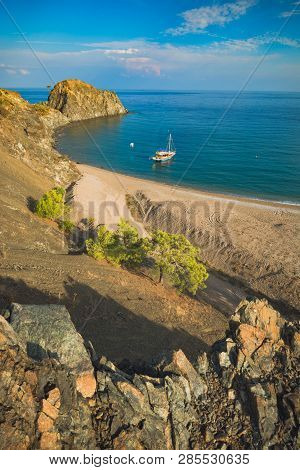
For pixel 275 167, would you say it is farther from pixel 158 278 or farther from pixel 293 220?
pixel 158 278

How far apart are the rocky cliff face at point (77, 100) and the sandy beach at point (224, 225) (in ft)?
307

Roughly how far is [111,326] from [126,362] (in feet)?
19.7

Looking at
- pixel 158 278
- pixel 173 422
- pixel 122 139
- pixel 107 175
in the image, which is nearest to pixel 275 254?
pixel 158 278

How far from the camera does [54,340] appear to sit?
11844 millimetres

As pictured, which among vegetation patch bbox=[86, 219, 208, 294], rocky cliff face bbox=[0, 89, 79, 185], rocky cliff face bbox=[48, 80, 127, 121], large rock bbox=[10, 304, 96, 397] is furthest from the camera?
rocky cliff face bbox=[48, 80, 127, 121]

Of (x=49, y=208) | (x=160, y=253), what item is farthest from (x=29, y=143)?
(x=160, y=253)

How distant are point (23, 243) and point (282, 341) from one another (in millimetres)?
22325

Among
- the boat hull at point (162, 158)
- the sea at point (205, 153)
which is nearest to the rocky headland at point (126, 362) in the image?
the sea at point (205, 153)

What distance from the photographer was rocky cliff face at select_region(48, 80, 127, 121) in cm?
14875

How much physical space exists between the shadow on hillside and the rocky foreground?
14.9 ft

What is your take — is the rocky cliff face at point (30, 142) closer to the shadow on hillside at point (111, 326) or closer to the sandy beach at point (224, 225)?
the sandy beach at point (224, 225)

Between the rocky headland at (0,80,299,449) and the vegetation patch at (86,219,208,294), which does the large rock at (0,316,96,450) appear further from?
the vegetation patch at (86,219,208,294)

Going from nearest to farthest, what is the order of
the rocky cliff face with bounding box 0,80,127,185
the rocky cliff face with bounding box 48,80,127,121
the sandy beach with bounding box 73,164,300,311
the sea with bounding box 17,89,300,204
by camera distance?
the sandy beach with bounding box 73,164,300,311
the rocky cliff face with bounding box 0,80,127,185
the sea with bounding box 17,89,300,204
the rocky cliff face with bounding box 48,80,127,121

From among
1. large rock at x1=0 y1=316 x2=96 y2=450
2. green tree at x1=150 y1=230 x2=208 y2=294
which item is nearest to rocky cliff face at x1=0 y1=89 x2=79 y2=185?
green tree at x1=150 y1=230 x2=208 y2=294
